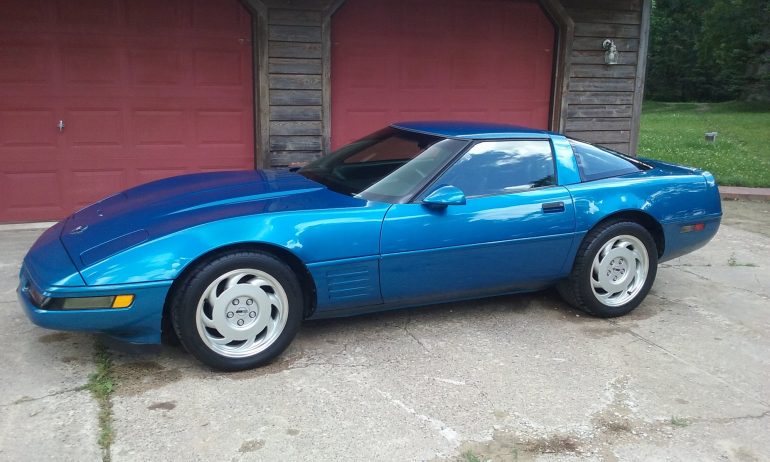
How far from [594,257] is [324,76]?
401 cm

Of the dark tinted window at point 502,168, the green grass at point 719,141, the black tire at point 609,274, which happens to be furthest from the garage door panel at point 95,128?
the green grass at point 719,141

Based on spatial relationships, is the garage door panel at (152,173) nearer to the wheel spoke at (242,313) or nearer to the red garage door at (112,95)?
the red garage door at (112,95)

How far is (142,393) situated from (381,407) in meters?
1.17

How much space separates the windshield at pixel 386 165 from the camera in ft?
13.5

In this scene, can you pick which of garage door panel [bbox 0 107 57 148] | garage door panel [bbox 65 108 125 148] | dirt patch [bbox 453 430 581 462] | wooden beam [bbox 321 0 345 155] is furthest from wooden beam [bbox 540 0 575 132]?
dirt patch [bbox 453 430 581 462]

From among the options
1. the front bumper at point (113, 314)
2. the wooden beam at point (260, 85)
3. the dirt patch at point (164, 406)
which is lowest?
the dirt patch at point (164, 406)

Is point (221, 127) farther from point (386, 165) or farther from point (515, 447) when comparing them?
point (515, 447)

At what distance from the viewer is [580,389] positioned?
357cm

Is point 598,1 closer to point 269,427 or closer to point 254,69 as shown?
point 254,69

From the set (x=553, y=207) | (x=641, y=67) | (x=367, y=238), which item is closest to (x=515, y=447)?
(x=367, y=238)

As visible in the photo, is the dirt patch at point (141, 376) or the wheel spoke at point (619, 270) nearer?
the dirt patch at point (141, 376)

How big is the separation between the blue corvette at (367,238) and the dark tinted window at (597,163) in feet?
0.04

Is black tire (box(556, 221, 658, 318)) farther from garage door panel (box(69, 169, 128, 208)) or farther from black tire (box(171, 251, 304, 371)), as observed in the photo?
garage door panel (box(69, 169, 128, 208))

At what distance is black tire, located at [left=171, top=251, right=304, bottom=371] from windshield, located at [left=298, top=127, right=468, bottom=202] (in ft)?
2.69
